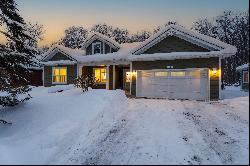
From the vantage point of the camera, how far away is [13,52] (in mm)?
9828

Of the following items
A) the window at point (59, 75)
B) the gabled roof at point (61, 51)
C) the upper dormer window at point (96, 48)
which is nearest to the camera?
the gabled roof at point (61, 51)

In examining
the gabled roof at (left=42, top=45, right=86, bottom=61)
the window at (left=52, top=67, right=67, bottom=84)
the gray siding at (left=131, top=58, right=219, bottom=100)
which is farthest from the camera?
the window at (left=52, top=67, right=67, bottom=84)

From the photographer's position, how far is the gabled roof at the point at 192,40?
653 inches

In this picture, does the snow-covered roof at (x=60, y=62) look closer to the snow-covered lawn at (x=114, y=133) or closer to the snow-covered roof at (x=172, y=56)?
the snow-covered roof at (x=172, y=56)

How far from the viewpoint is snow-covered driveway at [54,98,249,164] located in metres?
5.64

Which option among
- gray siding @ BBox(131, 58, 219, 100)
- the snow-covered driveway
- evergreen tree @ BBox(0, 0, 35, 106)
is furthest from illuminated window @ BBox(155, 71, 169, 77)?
evergreen tree @ BBox(0, 0, 35, 106)

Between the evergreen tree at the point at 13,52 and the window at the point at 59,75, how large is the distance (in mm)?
14724

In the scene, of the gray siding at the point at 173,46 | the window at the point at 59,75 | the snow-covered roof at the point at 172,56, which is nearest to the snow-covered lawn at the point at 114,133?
the snow-covered roof at the point at 172,56

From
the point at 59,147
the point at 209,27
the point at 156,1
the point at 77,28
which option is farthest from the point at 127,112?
the point at 77,28

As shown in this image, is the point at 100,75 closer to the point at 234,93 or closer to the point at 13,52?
the point at 13,52

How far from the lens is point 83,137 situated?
8.12 metres

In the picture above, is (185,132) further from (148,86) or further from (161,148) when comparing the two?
(148,86)

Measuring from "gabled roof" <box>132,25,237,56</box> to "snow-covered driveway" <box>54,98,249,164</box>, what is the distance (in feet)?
25.4

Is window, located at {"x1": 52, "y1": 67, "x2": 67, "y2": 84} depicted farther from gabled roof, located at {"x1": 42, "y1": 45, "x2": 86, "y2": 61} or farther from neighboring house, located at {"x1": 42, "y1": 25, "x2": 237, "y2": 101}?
→ neighboring house, located at {"x1": 42, "y1": 25, "x2": 237, "y2": 101}
